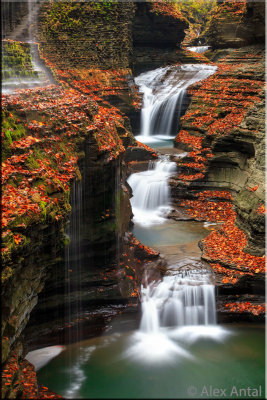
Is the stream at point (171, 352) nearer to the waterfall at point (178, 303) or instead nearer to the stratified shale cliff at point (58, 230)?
the waterfall at point (178, 303)

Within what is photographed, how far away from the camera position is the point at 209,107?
17141 mm

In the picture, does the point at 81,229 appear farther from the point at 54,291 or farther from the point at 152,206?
the point at 152,206

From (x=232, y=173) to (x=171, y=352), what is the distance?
26.7 ft

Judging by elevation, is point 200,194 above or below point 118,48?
below

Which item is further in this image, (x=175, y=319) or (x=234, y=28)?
(x=234, y=28)

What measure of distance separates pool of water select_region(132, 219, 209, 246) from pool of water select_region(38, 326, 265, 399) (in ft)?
12.3

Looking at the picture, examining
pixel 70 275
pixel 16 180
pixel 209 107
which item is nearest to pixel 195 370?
pixel 70 275

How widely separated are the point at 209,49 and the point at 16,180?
84.4 ft

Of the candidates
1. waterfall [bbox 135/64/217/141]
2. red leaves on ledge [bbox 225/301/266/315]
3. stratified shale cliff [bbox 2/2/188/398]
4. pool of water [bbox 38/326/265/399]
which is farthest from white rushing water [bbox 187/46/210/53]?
pool of water [bbox 38/326/265/399]

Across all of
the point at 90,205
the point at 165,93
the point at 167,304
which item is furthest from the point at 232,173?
the point at 165,93

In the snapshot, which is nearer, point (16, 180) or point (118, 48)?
point (16, 180)

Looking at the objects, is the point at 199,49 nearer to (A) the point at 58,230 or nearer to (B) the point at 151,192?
(B) the point at 151,192

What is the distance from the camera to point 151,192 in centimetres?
1479

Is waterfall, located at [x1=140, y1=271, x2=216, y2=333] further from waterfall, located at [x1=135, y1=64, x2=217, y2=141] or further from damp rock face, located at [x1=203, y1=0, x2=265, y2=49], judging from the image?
damp rock face, located at [x1=203, y1=0, x2=265, y2=49]
